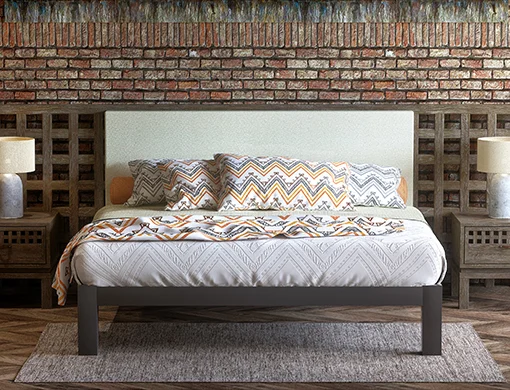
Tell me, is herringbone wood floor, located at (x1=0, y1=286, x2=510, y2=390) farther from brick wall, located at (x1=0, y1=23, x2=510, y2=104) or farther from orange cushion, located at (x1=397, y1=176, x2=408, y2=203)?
brick wall, located at (x1=0, y1=23, x2=510, y2=104)

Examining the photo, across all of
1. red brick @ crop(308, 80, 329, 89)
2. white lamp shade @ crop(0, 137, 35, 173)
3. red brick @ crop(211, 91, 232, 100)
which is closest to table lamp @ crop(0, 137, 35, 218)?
white lamp shade @ crop(0, 137, 35, 173)

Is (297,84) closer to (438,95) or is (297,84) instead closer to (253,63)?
(253,63)

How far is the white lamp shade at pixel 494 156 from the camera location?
594 cm

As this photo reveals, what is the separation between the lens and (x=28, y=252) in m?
5.93

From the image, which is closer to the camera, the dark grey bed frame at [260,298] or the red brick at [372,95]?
the dark grey bed frame at [260,298]

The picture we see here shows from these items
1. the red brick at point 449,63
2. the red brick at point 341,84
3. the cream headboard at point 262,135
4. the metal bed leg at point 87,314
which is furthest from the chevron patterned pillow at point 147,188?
the red brick at point 449,63

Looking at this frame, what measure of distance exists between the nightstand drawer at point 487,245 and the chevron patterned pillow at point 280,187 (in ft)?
2.47

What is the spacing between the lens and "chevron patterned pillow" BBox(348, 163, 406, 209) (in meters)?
6.23

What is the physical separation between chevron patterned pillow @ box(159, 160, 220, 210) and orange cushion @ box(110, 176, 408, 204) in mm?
323

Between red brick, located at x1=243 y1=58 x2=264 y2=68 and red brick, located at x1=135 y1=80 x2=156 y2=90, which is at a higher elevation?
red brick, located at x1=243 y1=58 x2=264 y2=68

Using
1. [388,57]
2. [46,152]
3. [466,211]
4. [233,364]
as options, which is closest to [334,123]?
[388,57]

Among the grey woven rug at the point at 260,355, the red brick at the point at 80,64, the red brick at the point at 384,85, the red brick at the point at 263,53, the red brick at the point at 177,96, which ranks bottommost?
the grey woven rug at the point at 260,355

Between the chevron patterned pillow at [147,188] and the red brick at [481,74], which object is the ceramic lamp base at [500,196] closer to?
the red brick at [481,74]

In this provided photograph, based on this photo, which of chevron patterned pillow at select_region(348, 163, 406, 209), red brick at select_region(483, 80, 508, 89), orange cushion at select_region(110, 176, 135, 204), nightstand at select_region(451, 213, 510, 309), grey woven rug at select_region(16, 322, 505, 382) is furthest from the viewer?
red brick at select_region(483, 80, 508, 89)
